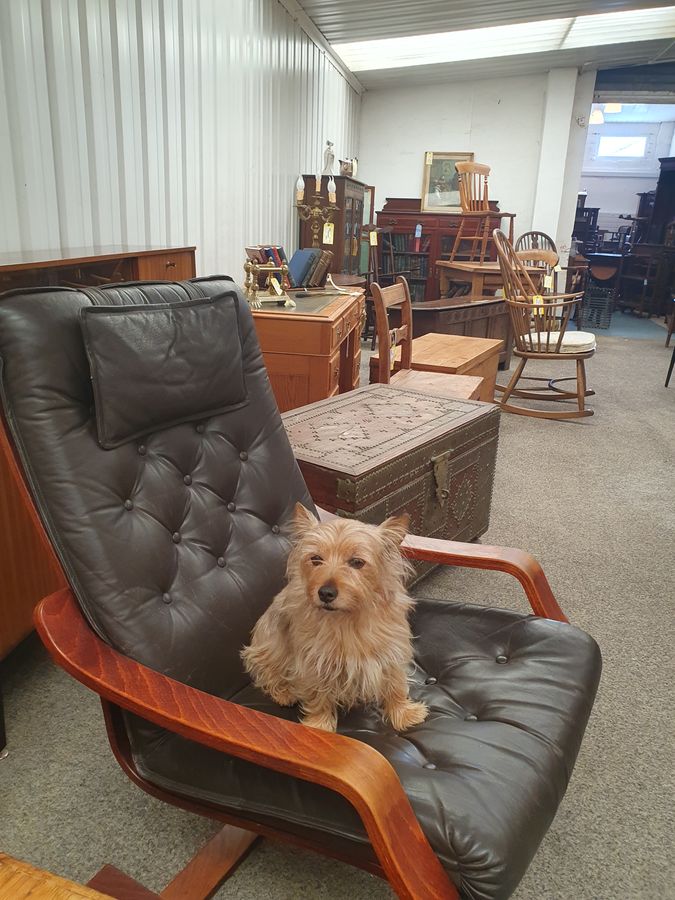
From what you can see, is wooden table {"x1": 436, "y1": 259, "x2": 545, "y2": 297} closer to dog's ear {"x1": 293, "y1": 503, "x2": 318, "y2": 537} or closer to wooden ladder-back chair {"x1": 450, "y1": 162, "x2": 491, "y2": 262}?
wooden ladder-back chair {"x1": 450, "y1": 162, "x2": 491, "y2": 262}

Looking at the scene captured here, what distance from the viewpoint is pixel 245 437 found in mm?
1615

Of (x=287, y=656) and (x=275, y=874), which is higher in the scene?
(x=287, y=656)

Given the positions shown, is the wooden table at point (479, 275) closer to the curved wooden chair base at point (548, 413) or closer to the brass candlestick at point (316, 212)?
the brass candlestick at point (316, 212)

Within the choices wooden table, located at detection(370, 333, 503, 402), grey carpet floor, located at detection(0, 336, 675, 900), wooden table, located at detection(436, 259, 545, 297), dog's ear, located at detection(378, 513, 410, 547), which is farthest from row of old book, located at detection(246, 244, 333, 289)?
dog's ear, located at detection(378, 513, 410, 547)

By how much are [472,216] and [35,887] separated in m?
6.85

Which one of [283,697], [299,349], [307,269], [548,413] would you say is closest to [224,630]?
[283,697]

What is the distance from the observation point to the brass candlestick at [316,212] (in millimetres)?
5574

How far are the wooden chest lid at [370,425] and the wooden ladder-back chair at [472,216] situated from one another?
442 cm

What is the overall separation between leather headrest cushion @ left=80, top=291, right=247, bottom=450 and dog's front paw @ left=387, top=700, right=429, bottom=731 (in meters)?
0.76

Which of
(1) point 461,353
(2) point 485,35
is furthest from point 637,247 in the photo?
(1) point 461,353

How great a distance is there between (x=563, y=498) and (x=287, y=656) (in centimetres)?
253

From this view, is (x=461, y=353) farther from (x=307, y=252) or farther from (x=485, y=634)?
(x=485, y=634)

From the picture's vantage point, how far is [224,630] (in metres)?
1.41

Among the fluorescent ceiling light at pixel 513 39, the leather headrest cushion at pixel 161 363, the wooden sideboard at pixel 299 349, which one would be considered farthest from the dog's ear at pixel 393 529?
the fluorescent ceiling light at pixel 513 39
